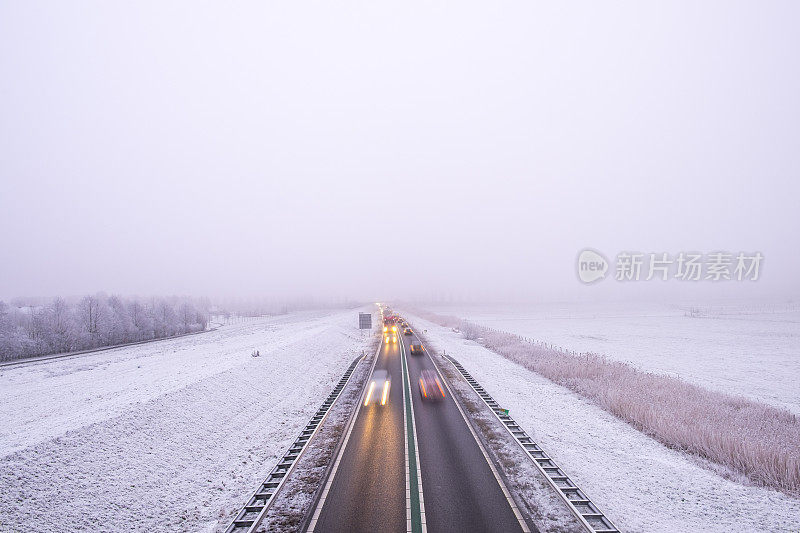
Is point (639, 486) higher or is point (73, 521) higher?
point (73, 521)

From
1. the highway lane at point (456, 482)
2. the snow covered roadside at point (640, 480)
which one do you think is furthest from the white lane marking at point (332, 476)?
the snow covered roadside at point (640, 480)

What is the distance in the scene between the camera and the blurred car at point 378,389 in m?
20.4

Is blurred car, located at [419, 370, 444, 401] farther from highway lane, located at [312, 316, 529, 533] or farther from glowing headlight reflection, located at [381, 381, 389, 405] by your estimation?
highway lane, located at [312, 316, 529, 533]

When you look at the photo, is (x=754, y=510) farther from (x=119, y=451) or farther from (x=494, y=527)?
(x=119, y=451)

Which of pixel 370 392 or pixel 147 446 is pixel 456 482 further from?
pixel 147 446

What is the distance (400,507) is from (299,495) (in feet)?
11.1

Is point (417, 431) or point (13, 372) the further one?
point (13, 372)

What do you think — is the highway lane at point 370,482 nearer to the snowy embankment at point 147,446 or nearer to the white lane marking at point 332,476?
the white lane marking at point 332,476

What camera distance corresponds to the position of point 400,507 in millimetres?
9906

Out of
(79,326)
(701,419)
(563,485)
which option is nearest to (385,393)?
(563,485)

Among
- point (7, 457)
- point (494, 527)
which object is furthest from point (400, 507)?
point (7, 457)

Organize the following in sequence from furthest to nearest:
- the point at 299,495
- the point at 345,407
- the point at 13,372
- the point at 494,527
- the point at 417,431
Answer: the point at 13,372
the point at 345,407
the point at 417,431
the point at 299,495
the point at 494,527

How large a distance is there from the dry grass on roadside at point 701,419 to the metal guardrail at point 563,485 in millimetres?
6496

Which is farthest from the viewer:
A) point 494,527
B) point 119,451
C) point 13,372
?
point 13,372
